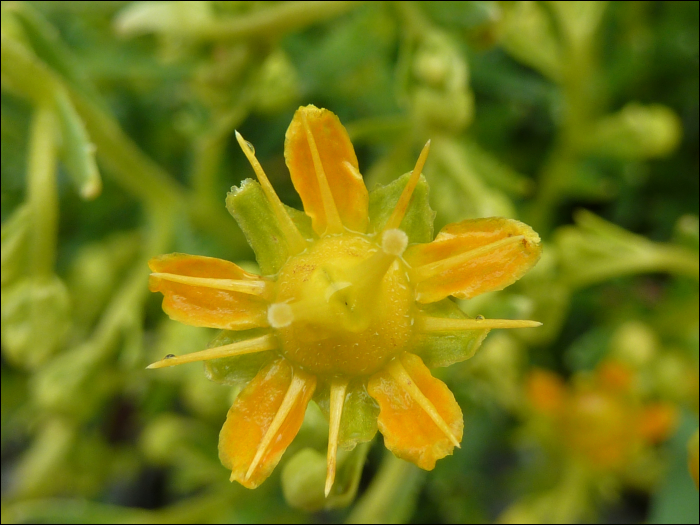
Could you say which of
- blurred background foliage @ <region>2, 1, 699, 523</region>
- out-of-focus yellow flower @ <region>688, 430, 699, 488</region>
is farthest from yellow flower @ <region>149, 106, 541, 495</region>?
out-of-focus yellow flower @ <region>688, 430, 699, 488</region>

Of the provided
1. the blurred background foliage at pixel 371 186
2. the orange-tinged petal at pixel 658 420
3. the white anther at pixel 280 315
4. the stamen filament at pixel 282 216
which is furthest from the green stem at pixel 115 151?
the orange-tinged petal at pixel 658 420

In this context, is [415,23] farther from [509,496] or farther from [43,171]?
[509,496]

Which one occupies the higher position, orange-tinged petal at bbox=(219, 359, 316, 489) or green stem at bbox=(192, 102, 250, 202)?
orange-tinged petal at bbox=(219, 359, 316, 489)

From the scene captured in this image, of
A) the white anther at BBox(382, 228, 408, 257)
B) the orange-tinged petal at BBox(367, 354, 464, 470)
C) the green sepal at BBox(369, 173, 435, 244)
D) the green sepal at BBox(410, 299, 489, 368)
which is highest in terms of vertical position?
the white anther at BBox(382, 228, 408, 257)

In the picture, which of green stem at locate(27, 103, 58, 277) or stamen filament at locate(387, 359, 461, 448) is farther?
green stem at locate(27, 103, 58, 277)

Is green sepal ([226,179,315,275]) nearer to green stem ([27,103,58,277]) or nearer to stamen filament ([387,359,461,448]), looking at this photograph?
stamen filament ([387,359,461,448])

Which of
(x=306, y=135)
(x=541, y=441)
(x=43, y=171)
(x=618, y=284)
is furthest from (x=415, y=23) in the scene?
(x=541, y=441)

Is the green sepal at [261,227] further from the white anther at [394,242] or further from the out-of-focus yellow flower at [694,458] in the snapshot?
the out-of-focus yellow flower at [694,458]

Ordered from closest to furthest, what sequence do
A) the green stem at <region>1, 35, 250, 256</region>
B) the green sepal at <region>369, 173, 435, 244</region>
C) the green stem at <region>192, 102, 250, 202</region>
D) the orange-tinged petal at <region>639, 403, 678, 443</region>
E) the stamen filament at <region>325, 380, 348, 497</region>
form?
the stamen filament at <region>325, 380, 348, 497</region> < the green sepal at <region>369, 173, 435, 244</region> < the green stem at <region>1, 35, 250, 256</region> < the green stem at <region>192, 102, 250, 202</region> < the orange-tinged petal at <region>639, 403, 678, 443</region>
